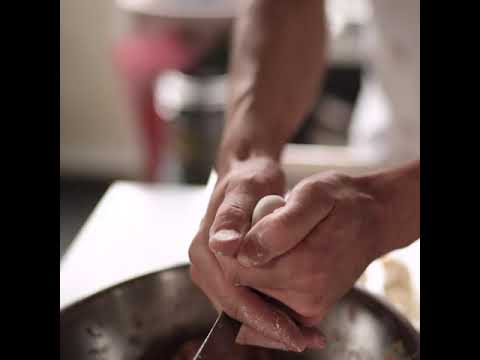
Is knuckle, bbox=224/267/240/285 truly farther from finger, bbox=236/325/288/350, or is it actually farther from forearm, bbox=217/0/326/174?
forearm, bbox=217/0/326/174

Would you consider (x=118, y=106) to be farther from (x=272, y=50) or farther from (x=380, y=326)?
(x=380, y=326)

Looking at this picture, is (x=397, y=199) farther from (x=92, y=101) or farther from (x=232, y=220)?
(x=92, y=101)

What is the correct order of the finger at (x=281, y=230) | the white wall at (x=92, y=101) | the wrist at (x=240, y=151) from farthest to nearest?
the white wall at (x=92, y=101) < the wrist at (x=240, y=151) < the finger at (x=281, y=230)

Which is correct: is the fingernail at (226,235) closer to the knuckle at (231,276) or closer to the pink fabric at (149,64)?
the knuckle at (231,276)

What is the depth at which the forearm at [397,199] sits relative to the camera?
63 cm

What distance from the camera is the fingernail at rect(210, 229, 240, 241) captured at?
22.4 inches

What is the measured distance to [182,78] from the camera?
80.7 inches

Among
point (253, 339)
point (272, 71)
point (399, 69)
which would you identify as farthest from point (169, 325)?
point (399, 69)

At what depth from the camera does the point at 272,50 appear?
3.22 ft

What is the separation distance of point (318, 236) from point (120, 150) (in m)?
→ 2.23

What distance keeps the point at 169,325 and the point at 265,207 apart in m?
0.19

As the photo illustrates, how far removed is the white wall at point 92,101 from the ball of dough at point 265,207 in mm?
2114

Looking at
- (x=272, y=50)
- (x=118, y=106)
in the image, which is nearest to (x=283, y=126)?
(x=272, y=50)

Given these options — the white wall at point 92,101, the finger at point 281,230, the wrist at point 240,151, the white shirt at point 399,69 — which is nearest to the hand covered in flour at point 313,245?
the finger at point 281,230
